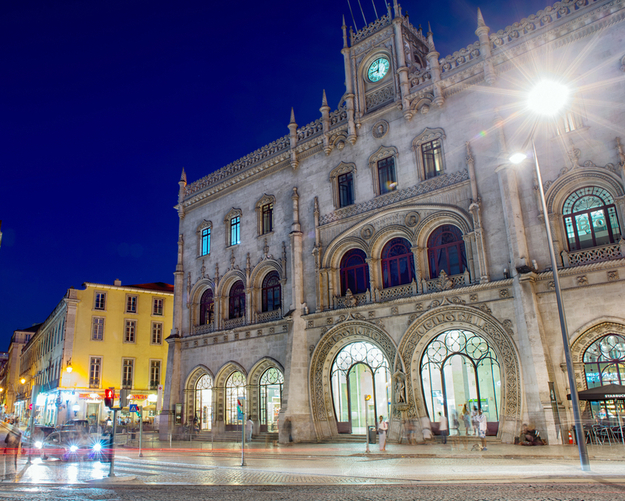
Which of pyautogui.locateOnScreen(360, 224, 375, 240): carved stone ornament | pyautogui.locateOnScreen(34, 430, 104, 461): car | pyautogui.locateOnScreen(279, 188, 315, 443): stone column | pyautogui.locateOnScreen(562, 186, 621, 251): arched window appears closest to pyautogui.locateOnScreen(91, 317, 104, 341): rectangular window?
pyautogui.locateOnScreen(34, 430, 104, 461): car

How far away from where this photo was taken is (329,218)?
2908 cm

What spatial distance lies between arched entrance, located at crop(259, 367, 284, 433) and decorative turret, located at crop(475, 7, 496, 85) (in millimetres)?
18630

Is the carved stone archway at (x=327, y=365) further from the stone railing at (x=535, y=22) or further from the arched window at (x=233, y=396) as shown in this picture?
the stone railing at (x=535, y=22)

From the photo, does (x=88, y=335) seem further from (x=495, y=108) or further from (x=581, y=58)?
(x=581, y=58)

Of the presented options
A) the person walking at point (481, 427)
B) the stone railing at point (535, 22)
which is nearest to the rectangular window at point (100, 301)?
the person walking at point (481, 427)

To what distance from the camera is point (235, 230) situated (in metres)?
35.1

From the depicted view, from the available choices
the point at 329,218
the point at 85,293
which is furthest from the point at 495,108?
the point at 85,293

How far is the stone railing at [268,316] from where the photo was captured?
3091 centimetres

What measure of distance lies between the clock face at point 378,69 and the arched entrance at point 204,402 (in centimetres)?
2085

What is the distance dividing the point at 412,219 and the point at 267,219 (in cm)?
1088

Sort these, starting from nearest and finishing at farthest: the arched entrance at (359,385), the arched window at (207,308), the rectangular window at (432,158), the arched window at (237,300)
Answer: the rectangular window at (432,158) → the arched entrance at (359,385) → the arched window at (237,300) → the arched window at (207,308)

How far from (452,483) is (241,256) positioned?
23.9 metres

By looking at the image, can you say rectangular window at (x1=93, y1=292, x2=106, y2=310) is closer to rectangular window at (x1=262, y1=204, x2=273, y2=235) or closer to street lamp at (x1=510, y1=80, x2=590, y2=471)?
rectangular window at (x1=262, y1=204, x2=273, y2=235)

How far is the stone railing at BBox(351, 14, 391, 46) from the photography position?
2891cm
